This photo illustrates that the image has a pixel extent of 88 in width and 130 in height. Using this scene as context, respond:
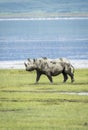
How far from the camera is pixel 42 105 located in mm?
26109

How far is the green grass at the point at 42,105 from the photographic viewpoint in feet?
72.1

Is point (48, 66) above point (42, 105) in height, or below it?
below

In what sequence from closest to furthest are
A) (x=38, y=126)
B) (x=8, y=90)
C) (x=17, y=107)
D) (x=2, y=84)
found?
(x=38, y=126) < (x=17, y=107) < (x=8, y=90) < (x=2, y=84)

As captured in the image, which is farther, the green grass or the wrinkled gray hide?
the wrinkled gray hide

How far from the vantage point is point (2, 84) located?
113 feet

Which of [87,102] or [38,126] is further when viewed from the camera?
[87,102]

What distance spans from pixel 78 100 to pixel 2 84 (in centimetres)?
765

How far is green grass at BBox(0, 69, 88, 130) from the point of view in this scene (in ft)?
72.1

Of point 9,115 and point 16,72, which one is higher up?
point 9,115

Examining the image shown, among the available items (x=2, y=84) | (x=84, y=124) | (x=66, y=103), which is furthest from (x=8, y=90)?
(x=84, y=124)

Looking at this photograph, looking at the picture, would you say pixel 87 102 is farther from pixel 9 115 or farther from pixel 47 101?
pixel 9 115

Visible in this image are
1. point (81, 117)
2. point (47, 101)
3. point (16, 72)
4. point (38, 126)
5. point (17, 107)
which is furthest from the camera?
point (16, 72)

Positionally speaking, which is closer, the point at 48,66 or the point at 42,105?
the point at 42,105

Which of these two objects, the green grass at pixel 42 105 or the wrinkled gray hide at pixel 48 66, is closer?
the green grass at pixel 42 105
